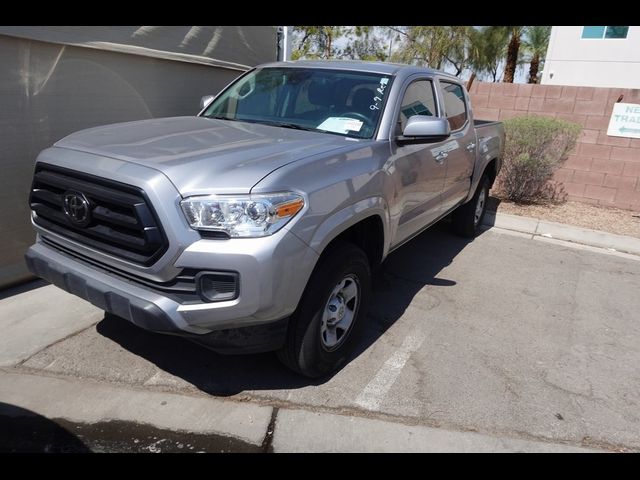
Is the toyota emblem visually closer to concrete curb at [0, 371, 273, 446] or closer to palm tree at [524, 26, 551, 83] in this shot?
concrete curb at [0, 371, 273, 446]

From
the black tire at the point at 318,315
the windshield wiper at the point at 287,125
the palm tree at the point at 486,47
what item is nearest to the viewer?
the black tire at the point at 318,315

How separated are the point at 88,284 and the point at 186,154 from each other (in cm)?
86

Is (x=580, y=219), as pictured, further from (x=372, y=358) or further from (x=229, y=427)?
(x=229, y=427)

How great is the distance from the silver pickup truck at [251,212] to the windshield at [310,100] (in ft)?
A: 0.04

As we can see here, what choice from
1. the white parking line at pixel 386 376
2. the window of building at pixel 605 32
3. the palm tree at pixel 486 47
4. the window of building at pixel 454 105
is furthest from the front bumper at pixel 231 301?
the palm tree at pixel 486 47

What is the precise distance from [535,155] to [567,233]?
1.69m

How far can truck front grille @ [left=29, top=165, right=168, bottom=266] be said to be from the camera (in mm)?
2365


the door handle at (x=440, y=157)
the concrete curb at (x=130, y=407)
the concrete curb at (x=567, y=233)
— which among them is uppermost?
the door handle at (x=440, y=157)

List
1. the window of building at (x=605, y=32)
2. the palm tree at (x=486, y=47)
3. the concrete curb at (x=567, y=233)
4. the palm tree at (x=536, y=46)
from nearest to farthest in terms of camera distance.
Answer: the concrete curb at (x=567, y=233) < the window of building at (x=605, y=32) < the palm tree at (x=486, y=47) < the palm tree at (x=536, y=46)

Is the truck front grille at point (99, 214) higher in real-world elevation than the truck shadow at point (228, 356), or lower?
higher

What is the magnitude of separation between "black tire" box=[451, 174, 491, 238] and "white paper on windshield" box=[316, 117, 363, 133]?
2837mm

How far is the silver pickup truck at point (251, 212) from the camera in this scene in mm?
2340

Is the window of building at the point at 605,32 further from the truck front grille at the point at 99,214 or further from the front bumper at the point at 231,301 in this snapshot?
the truck front grille at the point at 99,214
